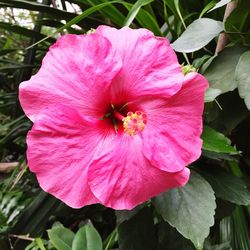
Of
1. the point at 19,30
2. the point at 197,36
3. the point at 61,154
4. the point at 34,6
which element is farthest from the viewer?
the point at 19,30

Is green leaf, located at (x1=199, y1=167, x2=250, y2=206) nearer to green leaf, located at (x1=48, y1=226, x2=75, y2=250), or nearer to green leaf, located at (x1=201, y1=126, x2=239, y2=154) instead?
green leaf, located at (x1=201, y1=126, x2=239, y2=154)

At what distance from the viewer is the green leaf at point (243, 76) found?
0.43 m

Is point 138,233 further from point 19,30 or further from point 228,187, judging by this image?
point 19,30

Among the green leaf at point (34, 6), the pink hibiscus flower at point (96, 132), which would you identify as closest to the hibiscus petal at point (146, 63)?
the pink hibiscus flower at point (96, 132)

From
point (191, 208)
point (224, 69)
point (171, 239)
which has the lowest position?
point (171, 239)

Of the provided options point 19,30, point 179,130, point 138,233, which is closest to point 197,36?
point 179,130

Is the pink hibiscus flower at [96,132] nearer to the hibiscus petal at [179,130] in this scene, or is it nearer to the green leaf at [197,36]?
the hibiscus petal at [179,130]

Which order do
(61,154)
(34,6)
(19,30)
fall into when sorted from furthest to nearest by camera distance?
(19,30) < (34,6) < (61,154)

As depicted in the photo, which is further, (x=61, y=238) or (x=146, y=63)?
(x=61, y=238)

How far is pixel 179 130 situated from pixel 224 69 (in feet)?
0.56

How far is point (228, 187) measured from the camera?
518 mm

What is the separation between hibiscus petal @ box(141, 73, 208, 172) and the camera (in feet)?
1.20

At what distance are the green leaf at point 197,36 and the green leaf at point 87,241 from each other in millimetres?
305

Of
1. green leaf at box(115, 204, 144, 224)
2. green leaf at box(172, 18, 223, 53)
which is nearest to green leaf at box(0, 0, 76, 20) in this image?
green leaf at box(172, 18, 223, 53)
